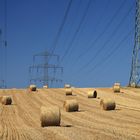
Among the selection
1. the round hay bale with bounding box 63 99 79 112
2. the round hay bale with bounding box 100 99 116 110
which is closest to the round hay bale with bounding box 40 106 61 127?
the round hay bale with bounding box 63 99 79 112

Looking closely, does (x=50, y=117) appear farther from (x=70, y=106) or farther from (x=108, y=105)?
(x=108, y=105)

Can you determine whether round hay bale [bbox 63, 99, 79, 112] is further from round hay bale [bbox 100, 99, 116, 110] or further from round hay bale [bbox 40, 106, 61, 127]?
round hay bale [bbox 40, 106, 61, 127]

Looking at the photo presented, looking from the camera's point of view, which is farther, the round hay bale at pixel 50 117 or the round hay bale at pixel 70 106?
the round hay bale at pixel 70 106

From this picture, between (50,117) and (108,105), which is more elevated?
(50,117)

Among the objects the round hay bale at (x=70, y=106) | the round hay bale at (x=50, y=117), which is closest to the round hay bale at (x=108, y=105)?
the round hay bale at (x=70, y=106)

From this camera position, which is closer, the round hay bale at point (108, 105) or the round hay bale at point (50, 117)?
the round hay bale at point (50, 117)

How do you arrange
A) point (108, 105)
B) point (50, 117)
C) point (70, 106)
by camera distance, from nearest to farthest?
point (50, 117), point (108, 105), point (70, 106)

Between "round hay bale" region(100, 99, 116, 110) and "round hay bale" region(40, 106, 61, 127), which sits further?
"round hay bale" region(100, 99, 116, 110)

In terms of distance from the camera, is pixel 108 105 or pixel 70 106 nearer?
pixel 108 105

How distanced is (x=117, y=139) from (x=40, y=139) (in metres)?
2.81

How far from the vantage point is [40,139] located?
16.5m

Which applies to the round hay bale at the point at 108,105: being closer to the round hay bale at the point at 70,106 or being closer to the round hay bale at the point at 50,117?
the round hay bale at the point at 70,106

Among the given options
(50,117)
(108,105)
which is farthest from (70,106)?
(50,117)

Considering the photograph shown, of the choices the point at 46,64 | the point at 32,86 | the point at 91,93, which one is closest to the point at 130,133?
the point at 91,93
